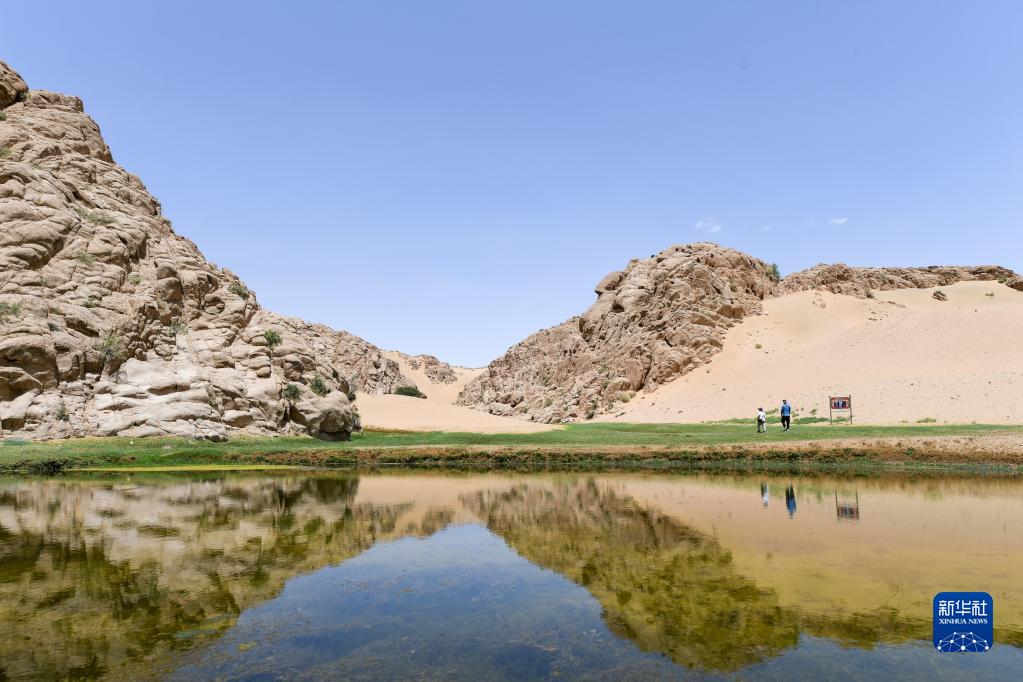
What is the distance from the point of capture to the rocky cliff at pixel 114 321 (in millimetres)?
32844

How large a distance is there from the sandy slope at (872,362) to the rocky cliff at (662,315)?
325cm

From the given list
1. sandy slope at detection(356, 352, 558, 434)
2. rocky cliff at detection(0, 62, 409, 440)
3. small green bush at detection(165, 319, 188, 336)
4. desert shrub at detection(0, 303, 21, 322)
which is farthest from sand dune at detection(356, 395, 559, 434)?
desert shrub at detection(0, 303, 21, 322)

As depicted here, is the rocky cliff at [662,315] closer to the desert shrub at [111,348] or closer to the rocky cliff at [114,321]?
the rocky cliff at [114,321]

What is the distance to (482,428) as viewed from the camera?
50.7m

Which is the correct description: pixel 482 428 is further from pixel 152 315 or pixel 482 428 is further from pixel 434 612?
pixel 434 612

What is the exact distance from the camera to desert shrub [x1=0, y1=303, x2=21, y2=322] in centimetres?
3262

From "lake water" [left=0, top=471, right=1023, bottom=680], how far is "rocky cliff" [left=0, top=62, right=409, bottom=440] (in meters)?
17.7

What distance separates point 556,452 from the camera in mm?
29562

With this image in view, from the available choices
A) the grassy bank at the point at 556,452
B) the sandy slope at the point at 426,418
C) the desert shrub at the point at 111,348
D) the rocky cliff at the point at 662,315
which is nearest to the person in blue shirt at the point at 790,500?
the grassy bank at the point at 556,452

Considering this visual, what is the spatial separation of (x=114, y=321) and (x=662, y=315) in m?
60.2

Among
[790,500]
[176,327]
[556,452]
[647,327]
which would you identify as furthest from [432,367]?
[790,500]

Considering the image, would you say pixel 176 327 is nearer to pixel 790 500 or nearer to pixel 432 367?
pixel 790 500

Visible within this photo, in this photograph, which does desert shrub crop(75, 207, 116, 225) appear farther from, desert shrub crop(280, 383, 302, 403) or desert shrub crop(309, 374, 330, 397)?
A: desert shrub crop(309, 374, 330, 397)

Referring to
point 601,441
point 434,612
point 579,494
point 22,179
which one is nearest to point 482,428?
point 601,441
